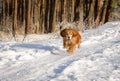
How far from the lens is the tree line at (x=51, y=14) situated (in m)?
24.3

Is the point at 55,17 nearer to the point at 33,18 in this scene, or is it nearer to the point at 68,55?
the point at 33,18

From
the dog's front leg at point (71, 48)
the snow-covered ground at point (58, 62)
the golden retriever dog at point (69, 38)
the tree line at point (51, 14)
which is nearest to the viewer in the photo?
the snow-covered ground at point (58, 62)

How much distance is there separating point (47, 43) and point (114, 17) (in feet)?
68.2

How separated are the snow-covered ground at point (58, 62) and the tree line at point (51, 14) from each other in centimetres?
1317

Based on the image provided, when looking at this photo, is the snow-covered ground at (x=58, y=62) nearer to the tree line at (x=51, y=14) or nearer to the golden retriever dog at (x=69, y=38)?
the golden retriever dog at (x=69, y=38)

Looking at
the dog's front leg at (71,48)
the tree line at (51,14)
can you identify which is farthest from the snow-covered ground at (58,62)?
the tree line at (51,14)

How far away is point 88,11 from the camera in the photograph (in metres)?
25.4

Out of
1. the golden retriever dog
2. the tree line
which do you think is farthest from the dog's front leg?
the tree line

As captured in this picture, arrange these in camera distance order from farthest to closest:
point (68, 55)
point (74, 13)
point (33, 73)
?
point (74, 13) < point (68, 55) < point (33, 73)

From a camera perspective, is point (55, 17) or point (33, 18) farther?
point (33, 18)

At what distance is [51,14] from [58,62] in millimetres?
18127

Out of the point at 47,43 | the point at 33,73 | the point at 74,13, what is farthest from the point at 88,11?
the point at 33,73

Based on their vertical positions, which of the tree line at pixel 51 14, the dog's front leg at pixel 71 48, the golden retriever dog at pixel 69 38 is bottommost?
the tree line at pixel 51 14

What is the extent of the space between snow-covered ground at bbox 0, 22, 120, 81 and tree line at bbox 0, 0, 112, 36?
13.2 m
